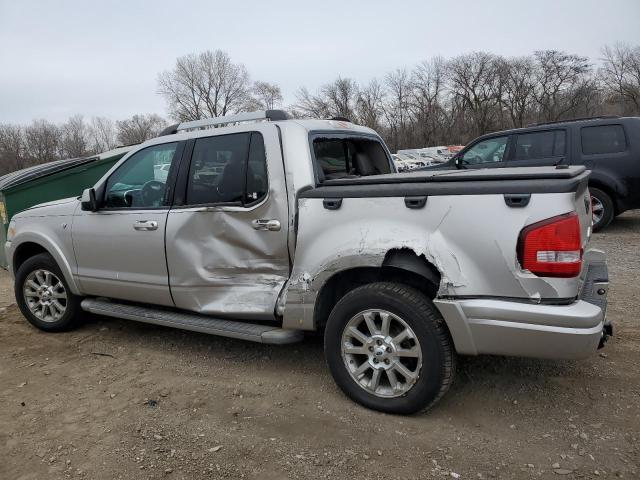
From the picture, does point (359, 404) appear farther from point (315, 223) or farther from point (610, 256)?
point (610, 256)

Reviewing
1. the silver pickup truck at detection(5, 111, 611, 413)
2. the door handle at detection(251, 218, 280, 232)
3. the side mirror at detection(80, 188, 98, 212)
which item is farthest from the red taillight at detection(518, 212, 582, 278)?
the side mirror at detection(80, 188, 98, 212)

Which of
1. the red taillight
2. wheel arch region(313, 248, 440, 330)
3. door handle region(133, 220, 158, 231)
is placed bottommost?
wheel arch region(313, 248, 440, 330)

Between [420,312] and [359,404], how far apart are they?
2.57ft

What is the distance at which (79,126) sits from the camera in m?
82.0

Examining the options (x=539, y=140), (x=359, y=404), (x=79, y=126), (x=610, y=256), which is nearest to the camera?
(x=359, y=404)

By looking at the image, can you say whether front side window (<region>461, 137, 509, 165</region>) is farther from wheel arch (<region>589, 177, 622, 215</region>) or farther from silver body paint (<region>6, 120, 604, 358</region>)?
silver body paint (<region>6, 120, 604, 358</region>)

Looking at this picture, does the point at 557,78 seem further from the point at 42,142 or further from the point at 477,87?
the point at 42,142

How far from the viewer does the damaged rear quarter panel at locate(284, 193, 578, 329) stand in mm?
2673

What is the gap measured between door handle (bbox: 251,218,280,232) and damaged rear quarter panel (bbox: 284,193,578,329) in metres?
0.24

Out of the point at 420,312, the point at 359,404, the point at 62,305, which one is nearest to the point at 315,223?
the point at 420,312

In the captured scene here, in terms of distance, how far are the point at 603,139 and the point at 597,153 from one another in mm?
255

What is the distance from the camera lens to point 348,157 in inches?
171

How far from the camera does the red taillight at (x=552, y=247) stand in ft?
8.56

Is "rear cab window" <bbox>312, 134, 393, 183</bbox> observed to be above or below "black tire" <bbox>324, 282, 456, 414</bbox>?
above
